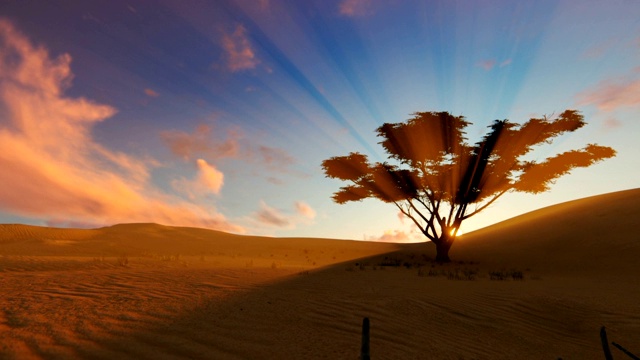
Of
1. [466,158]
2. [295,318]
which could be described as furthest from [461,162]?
[295,318]

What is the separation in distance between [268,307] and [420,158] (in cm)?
1724

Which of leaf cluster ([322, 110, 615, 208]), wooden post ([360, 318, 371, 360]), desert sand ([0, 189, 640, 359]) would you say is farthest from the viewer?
leaf cluster ([322, 110, 615, 208])

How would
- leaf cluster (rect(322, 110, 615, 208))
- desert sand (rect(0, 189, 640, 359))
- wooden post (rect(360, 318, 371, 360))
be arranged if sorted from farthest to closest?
leaf cluster (rect(322, 110, 615, 208)) → desert sand (rect(0, 189, 640, 359)) → wooden post (rect(360, 318, 371, 360))

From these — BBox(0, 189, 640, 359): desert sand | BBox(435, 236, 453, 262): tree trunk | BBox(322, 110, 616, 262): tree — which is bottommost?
BBox(0, 189, 640, 359): desert sand

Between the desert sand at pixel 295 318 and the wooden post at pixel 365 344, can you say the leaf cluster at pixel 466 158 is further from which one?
the wooden post at pixel 365 344

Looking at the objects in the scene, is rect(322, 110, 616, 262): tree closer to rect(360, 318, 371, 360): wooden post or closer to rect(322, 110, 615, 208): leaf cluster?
rect(322, 110, 615, 208): leaf cluster

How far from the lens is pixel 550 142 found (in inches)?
837

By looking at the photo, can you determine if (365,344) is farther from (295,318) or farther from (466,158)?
(466,158)

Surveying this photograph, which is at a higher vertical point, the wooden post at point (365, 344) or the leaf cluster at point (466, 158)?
the leaf cluster at point (466, 158)

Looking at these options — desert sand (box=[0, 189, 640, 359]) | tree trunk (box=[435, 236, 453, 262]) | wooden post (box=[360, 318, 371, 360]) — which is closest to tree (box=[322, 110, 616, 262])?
tree trunk (box=[435, 236, 453, 262])

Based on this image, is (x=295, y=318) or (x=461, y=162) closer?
(x=295, y=318)

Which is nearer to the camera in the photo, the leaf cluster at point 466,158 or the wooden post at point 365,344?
the wooden post at point 365,344

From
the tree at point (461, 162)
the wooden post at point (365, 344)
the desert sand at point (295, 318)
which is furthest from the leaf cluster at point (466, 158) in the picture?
the wooden post at point (365, 344)

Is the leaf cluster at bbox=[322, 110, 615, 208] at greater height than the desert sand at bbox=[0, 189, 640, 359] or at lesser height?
greater
